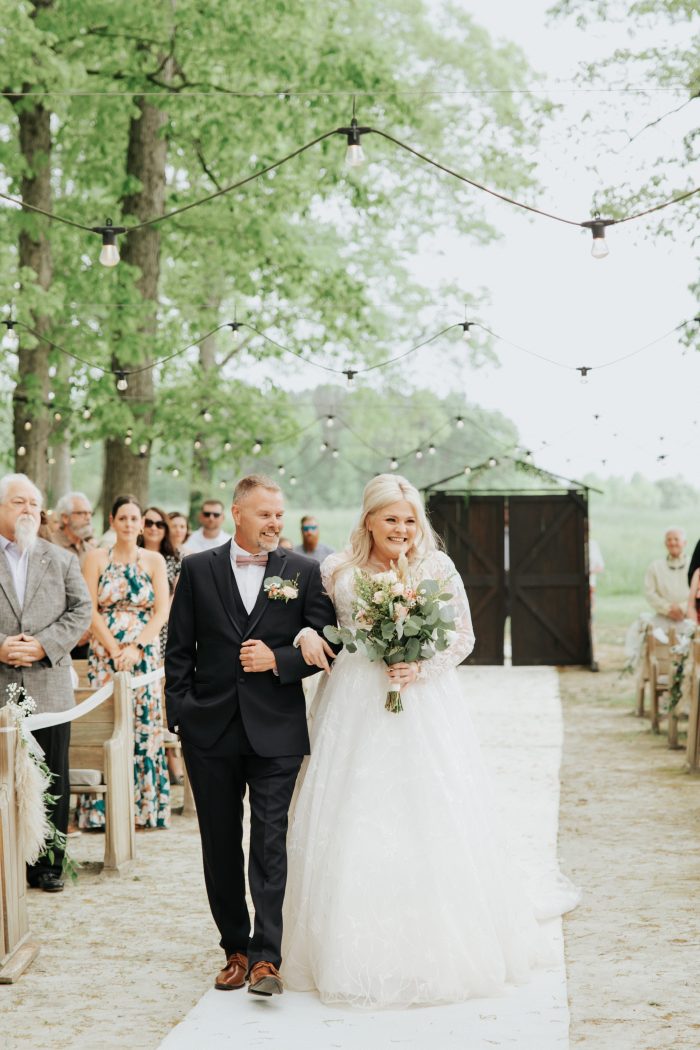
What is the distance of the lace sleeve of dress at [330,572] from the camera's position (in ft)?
18.2

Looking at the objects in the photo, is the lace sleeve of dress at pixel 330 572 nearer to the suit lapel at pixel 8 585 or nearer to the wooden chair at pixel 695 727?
the suit lapel at pixel 8 585

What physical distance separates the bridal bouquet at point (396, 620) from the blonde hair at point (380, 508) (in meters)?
0.20

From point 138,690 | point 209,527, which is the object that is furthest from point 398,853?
point 209,527

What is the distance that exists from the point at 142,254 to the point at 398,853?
13943mm

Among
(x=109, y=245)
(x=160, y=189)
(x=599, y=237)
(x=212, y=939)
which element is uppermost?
(x=160, y=189)

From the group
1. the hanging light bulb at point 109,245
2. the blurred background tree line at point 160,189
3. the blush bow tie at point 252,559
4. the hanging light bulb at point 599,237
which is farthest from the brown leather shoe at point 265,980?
the blurred background tree line at point 160,189

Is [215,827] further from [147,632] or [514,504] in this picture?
[514,504]

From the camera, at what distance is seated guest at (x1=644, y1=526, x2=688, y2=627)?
15188mm

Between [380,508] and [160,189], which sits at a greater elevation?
[160,189]

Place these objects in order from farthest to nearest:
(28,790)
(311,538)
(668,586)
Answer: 1. (311,538)
2. (668,586)
3. (28,790)

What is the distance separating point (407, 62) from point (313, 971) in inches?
1192

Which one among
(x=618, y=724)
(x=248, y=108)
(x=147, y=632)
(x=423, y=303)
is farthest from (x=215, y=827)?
(x=423, y=303)

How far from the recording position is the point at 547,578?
21312mm

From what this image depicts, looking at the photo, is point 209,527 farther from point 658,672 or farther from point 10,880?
point 10,880
